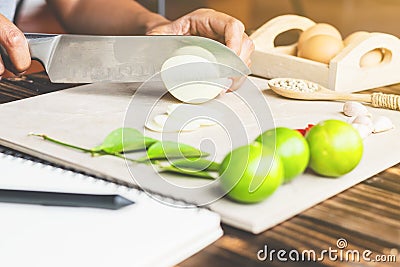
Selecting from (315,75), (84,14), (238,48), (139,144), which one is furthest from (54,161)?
(84,14)

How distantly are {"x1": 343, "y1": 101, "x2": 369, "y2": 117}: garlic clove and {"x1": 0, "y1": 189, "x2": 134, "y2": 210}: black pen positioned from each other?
1.54 feet

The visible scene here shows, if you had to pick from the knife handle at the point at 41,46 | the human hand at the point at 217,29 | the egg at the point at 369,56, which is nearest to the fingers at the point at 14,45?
the knife handle at the point at 41,46

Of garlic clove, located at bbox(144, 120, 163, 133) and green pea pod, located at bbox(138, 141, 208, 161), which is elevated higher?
green pea pod, located at bbox(138, 141, 208, 161)

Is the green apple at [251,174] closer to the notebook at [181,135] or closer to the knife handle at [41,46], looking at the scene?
the notebook at [181,135]

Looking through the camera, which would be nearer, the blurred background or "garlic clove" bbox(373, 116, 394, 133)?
"garlic clove" bbox(373, 116, 394, 133)

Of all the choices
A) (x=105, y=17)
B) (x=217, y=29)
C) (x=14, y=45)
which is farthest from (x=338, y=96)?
(x=105, y=17)

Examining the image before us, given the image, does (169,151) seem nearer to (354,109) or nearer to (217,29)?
(354,109)

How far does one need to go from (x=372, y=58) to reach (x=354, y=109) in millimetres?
309

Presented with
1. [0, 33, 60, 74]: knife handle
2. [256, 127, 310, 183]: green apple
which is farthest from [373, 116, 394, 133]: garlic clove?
[0, 33, 60, 74]: knife handle

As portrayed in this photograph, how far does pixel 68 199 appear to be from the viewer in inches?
27.7

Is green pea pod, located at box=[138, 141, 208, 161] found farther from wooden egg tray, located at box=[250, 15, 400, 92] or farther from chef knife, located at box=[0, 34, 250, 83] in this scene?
wooden egg tray, located at box=[250, 15, 400, 92]

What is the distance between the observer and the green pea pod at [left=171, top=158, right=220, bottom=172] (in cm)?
78

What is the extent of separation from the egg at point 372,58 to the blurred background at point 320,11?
1.90 m

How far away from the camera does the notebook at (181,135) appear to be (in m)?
0.73
